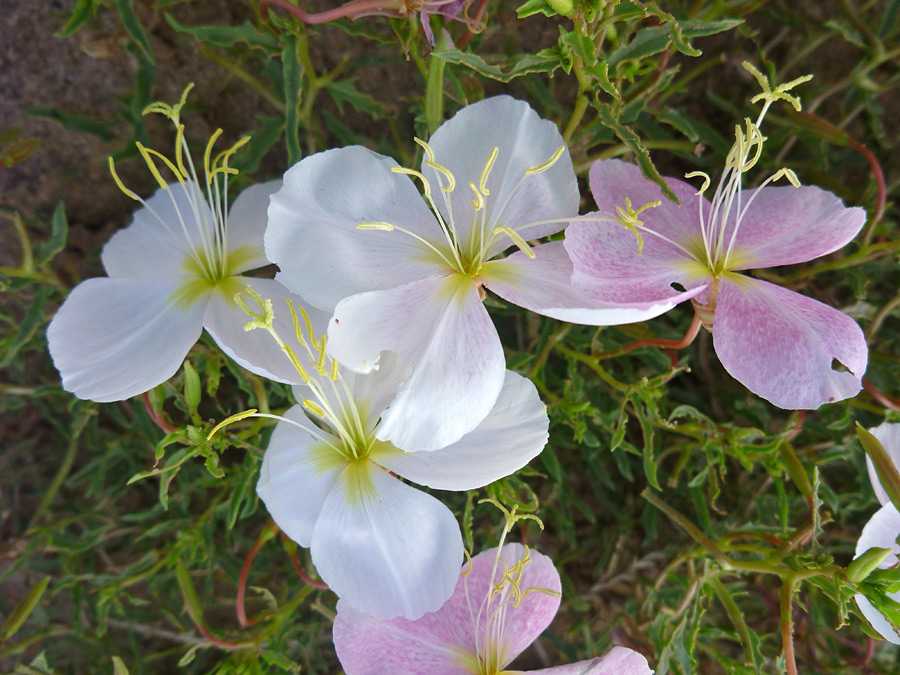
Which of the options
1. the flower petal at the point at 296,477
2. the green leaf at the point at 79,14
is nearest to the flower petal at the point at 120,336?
the flower petal at the point at 296,477

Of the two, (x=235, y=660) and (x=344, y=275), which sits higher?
(x=344, y=275)

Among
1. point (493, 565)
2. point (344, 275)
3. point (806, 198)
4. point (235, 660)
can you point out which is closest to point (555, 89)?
point (806, 198)

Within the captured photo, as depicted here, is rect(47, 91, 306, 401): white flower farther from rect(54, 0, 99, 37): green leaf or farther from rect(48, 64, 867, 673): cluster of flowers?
rect(54, 0, 99, 37): green leaf

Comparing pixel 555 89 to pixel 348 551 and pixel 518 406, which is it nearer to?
pixel 518 406

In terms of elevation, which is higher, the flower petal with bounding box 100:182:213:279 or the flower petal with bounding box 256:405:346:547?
the flower petal with bounding box 100:182:213:279

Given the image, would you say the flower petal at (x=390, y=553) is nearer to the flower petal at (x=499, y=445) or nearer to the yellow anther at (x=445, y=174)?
the flower petal at (x=499, y=445)

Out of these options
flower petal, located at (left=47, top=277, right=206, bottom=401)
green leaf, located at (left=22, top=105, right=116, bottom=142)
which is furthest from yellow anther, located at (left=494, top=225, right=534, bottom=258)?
green leaf, located at (left=22, top=105, right=116, bottom=142)
